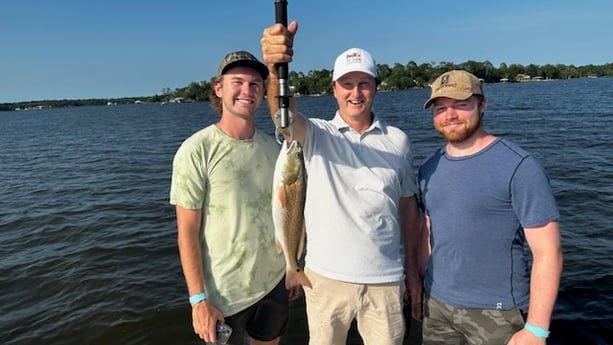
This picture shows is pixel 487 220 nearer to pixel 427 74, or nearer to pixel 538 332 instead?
pixel 538 332

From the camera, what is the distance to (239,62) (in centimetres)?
385

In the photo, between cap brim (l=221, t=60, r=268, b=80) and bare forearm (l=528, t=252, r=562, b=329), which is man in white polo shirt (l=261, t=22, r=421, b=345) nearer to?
cap brim (l=221, t=60, r=268, b=80)

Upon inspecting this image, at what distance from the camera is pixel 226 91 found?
393 centimetres

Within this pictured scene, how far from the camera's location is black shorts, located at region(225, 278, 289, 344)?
4.14 m

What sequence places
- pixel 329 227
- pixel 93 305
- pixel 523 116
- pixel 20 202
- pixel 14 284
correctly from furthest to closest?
pixel 523 116, pixel 20 202, pixel 14 284, pixel 93 305, pixel 329 227

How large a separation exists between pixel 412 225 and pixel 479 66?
185077mm

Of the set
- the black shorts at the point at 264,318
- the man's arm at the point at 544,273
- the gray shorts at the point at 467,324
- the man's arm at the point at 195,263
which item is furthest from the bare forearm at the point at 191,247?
the man's arm at the point at 544,273

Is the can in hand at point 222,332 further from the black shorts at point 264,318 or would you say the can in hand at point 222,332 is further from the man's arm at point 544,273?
the man's arm at point 544,273

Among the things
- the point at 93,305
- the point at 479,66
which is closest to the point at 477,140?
the point at 93,305

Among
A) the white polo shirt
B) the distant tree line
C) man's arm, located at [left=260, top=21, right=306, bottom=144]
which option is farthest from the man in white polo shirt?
the distant tree line

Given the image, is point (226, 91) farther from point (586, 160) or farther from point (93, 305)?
point (586, 160)

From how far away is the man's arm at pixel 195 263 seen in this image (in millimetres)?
3756

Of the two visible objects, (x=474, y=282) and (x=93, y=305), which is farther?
(x=93, y=305)

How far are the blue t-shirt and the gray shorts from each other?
0.21ft
